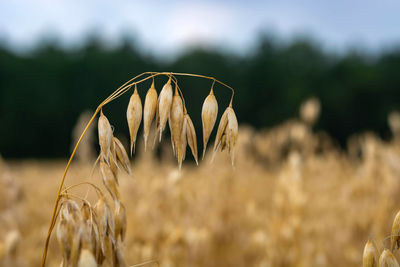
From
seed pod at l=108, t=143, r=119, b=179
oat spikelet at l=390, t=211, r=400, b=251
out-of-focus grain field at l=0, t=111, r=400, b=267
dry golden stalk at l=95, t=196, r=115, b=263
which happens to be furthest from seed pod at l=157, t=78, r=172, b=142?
out-of-focus grain field at l=0, t=111, r=400, b=267

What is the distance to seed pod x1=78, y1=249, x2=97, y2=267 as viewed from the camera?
0.77m

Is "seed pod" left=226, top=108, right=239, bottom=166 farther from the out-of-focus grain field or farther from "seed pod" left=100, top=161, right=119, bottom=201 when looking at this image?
the out-of-focus grain field

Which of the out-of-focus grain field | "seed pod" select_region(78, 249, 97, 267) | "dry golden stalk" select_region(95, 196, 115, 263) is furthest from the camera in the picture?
the out-of-focus grain field

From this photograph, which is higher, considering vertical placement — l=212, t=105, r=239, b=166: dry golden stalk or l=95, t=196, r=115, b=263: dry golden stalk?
l=212, t=105, r=239, b=166: dry golden stalk

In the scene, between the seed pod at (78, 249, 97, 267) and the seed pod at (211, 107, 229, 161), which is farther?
the seed pod at (211, 107, 229, 161)

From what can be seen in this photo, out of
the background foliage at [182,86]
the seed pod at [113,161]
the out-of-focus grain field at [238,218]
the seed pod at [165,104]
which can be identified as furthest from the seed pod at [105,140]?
the background foliage at [182,86]

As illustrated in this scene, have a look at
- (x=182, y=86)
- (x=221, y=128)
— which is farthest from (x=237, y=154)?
(x=182, y=86)

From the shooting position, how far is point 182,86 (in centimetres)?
2595

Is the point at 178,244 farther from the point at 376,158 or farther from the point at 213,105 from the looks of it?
the point at 376,158

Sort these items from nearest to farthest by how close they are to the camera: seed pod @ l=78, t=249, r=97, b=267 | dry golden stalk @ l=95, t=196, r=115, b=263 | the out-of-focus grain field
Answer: seed pod @ l=78, t=249, r=97, b=267 → dry golden stalk @ l=95, t=196, r=115, b=263 → the out-of-focus grain field

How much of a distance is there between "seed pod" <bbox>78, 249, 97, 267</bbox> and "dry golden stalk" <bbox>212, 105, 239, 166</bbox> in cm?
36

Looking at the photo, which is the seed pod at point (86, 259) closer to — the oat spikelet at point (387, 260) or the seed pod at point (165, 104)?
the seed pod at point (165, 104)

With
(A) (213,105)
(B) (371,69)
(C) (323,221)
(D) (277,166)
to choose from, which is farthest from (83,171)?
(B) (371,69)

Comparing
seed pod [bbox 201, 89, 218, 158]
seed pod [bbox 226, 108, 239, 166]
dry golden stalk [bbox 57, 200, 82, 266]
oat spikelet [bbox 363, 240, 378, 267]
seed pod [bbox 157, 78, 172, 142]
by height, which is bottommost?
oat spikelet [bbox 363, 240, 378, 267]
